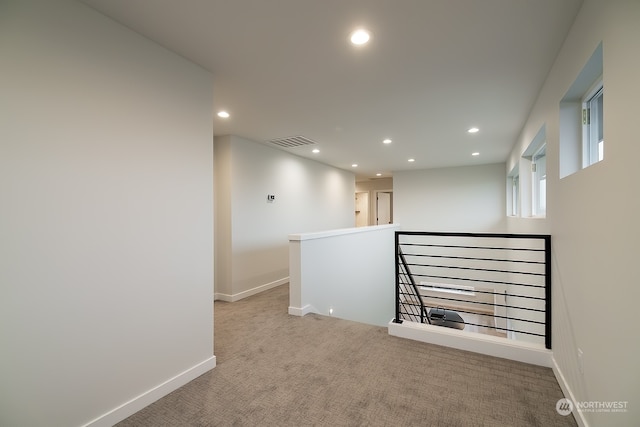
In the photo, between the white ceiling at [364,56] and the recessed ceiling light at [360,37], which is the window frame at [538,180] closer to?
the white ceiling at [364,56]

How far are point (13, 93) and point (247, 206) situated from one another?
3252 mm

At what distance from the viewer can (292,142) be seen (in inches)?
188

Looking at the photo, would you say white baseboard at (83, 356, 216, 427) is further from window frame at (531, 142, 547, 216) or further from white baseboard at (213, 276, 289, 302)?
window frame at (531, 142, 547, 216)

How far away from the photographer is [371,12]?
173 cm

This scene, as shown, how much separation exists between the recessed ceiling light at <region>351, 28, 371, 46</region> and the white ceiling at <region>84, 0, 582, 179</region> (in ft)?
0.15

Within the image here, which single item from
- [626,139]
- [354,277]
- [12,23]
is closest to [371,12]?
[626,139]

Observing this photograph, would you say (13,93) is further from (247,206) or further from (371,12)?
(247,206)

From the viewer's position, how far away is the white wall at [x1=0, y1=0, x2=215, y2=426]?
1.40 meters

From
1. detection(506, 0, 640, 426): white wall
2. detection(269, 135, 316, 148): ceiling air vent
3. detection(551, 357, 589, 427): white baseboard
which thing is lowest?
detection(551, 357, 589, 427): white baseboard

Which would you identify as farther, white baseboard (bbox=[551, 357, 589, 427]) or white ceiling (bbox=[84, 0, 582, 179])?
white ceiling (bbox=[84, 0, 582, 179])

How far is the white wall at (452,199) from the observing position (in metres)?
7.10

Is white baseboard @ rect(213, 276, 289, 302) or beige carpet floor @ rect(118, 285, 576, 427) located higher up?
beige carpet floor @ rect(118, 285, 576, 427)

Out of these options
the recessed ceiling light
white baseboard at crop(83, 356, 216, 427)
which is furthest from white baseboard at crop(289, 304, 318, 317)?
the recessed ceiling light

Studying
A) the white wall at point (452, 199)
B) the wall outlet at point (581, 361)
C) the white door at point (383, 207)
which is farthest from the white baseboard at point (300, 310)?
the white door at point (383, 207)
